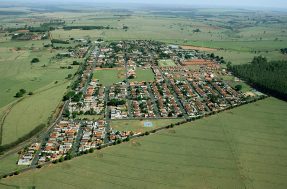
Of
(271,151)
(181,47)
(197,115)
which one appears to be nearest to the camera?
(271,151)

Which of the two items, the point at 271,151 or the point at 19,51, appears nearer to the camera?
the point at 271,151

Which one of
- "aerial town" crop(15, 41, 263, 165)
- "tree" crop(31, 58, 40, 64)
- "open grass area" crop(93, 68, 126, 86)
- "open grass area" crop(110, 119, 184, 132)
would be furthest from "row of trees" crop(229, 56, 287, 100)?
"tree" crop(31, 58, 40, 64)

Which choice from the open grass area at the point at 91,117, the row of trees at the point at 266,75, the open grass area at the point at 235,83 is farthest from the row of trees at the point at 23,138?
the row of trees at the point at 266,75

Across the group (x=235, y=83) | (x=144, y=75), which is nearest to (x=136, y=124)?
(x=144, y=75)

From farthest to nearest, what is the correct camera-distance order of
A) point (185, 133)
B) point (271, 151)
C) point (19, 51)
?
point (19, 51) < point (185, 133) < point (271, 151)

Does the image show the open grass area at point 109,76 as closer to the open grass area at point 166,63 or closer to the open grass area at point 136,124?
the open grass area at point 166,63

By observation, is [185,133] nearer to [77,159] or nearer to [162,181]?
[162,181]

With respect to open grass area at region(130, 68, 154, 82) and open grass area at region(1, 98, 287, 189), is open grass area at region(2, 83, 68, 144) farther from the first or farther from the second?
open grass area at region(130, 68, 154, 82)

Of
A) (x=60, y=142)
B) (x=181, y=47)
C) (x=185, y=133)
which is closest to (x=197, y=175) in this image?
(x=185, y=133)
